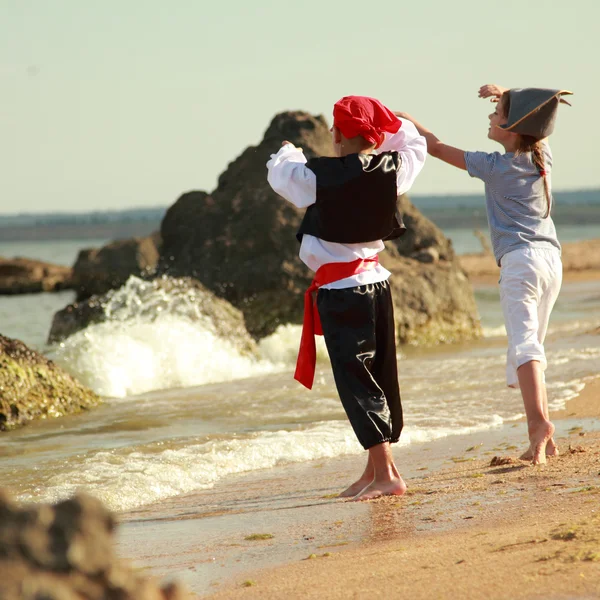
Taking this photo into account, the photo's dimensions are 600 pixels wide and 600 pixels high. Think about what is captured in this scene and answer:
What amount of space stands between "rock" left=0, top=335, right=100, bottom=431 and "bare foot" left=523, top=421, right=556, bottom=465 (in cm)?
376

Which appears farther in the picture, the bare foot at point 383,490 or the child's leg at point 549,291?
the child's leg at point 549,291

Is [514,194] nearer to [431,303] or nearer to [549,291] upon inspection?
[549,291]

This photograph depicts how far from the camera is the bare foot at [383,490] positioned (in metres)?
4.02

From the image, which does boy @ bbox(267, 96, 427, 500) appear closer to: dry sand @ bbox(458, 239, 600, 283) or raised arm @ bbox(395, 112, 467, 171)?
raised arm @ bbox(395, 112, 467, 171)

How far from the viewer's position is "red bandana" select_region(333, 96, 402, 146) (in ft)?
13.4

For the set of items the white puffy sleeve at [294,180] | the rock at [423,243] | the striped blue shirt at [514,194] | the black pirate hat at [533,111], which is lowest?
the rock at [423,243]

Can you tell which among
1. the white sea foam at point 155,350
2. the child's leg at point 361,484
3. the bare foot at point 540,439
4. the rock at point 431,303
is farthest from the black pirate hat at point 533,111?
the rock at point 431,303

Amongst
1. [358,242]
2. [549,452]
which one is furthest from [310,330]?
[549,452]

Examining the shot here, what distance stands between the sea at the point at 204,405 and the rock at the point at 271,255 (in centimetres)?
43

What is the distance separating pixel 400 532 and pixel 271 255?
8.46 metres

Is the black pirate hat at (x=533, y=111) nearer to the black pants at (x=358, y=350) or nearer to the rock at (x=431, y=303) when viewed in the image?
the black pants at (x=358, y=350)

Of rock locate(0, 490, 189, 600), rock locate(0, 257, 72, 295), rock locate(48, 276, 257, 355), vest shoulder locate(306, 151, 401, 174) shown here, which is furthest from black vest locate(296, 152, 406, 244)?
rock locate(0, 257, 72, 295)

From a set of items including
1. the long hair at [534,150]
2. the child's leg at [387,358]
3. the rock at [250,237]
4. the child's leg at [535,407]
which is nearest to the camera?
the child's leg at [387,358]

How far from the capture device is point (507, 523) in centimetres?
321
